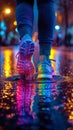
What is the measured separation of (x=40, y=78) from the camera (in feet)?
14.7

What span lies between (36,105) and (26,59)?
1.29m

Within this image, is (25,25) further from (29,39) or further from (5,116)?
(5,116)

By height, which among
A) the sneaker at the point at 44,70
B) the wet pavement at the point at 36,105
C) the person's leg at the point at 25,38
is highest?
the person's leg at the point at 25,38

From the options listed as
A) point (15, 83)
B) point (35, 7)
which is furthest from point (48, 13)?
point (15, 83)

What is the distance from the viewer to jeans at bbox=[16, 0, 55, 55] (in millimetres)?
4660

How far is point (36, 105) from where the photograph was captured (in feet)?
10.4

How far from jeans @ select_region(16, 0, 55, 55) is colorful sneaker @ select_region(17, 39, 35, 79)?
0.30 meters

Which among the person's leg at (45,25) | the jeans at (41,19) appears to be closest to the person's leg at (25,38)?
the jeans at (41,19)

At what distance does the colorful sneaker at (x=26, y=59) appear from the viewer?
4309 mm

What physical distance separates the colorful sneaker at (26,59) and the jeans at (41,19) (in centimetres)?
30

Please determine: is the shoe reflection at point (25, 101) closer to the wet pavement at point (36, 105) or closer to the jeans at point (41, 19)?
the wet pavement at point (36, 105)

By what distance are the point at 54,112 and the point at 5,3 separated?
2158 inches

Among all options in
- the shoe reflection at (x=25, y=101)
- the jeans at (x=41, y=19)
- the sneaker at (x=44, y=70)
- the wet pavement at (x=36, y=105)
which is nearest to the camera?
the wet pavement at (x=36, y=105)

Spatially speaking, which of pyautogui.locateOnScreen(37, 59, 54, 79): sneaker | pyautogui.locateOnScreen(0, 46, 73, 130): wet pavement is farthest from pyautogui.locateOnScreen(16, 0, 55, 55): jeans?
pyautogui.locateOnScreen(0, 46, 73, 130): wet pavement
